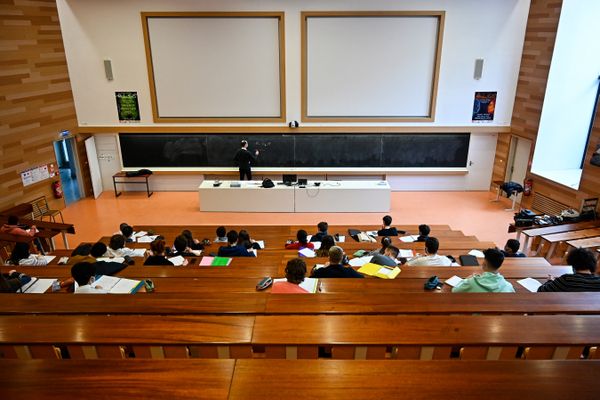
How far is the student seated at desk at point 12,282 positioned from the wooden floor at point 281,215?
406 cm

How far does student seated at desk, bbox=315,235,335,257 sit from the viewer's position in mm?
5804

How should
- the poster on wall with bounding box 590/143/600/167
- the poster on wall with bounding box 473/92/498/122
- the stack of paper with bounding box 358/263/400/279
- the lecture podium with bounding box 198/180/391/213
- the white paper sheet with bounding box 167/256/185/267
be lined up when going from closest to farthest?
1. the stack of paper with bounding box 358/263/400/279
2. the white paper sheet with bounding box 167/256/185/267
3. the poster on wall with bounding box 590/143/600/167
4. the lecture podium with bounding box 198/180/391/213
5. the poster on wall with bounding box 473/92/498/122

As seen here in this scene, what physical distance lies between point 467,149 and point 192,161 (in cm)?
794

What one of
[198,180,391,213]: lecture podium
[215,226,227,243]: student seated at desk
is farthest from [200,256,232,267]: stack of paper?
[198,180,391,213]: lecture podium

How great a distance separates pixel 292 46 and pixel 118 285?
8134 millimetres

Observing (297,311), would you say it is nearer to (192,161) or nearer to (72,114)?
(192,161)

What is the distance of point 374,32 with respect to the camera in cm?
1021

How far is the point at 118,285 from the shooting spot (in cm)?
404

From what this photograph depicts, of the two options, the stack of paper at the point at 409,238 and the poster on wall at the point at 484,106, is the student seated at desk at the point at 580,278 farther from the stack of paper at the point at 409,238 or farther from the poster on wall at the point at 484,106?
the poster on wall at the point at 484,106

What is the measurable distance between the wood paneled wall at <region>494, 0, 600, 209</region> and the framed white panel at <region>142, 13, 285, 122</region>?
6315 millimetres

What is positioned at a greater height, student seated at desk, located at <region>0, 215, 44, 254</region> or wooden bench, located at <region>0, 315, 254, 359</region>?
wooden bench, located at <region>0, 315, 254, 359</region>

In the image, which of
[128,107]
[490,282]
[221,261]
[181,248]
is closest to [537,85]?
[490,282]

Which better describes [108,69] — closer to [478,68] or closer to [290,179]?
[290,179]

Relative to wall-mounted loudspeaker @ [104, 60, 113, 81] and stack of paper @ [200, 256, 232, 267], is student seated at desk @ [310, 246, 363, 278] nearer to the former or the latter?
stack of paper @ [200, 256, 232, 267]
